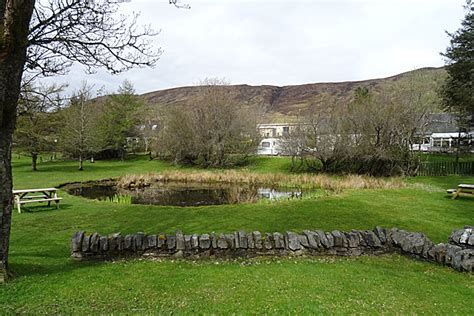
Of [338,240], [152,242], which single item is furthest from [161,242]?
[338,240]

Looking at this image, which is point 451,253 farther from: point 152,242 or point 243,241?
point 152,242

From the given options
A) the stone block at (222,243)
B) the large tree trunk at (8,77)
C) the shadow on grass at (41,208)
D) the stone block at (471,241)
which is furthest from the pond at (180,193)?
the large tree trunk at (8,77)

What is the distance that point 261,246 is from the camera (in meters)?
7.82

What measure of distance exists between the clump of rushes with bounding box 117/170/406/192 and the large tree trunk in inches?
687

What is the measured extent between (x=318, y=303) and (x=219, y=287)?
1.68 m

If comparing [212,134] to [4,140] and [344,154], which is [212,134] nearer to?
[344,154]

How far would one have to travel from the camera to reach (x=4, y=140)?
5.73 metres

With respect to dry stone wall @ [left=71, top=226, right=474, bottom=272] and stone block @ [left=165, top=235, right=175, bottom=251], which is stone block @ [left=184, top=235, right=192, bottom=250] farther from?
stone block @ [left=165, top=235, right=175, bottom=251]

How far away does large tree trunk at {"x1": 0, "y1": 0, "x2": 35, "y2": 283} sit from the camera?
5.22 metres

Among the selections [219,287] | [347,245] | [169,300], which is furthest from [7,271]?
[347,245]

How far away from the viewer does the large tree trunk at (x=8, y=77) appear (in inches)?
206

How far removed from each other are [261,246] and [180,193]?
1491 cm

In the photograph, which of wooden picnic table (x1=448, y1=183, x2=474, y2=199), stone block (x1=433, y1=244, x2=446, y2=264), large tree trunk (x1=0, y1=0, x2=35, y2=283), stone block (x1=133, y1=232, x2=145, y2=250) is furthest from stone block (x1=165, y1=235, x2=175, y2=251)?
wooden picnic table (x1=448, y1=183, x2=474, y2=199)

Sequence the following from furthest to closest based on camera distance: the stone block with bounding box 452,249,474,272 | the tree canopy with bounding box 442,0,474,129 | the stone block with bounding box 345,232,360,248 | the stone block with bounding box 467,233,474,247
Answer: the tree canopy with bounding box 442,0,474,129 → the stone block with bounding box 345,232,360,248 → the stone block with bounding box 467,233,474,247 → the stone block with bounding box 452,249,474,272
